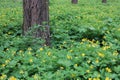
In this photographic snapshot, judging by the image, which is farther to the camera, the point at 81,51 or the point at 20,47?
the point at 20,47

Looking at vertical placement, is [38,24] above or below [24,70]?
above

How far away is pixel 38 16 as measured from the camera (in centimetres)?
543

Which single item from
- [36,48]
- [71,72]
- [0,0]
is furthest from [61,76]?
[0,0]

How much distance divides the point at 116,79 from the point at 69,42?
5.88ft

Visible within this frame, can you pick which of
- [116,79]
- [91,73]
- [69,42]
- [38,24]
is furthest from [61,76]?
[38,24]

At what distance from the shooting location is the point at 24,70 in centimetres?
389

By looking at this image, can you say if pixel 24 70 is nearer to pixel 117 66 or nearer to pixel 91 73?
pixel 91 73

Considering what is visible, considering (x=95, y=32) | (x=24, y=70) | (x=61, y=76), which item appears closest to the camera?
(x=61, y=76)

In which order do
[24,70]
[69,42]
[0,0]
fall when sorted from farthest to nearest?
[0,0] < [69,42] < [24,70]

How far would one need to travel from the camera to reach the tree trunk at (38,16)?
17.8ft

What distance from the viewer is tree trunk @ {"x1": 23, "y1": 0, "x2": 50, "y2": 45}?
5.41 m

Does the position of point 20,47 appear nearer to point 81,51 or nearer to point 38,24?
point 38,24

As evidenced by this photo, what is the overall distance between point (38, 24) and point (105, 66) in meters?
1.98

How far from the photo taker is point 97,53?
163 inches
